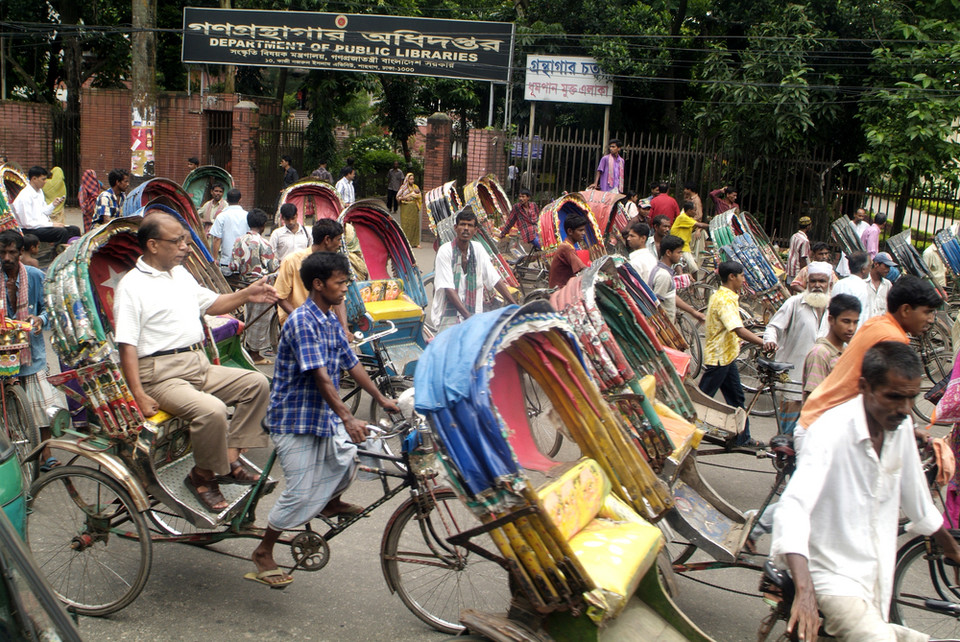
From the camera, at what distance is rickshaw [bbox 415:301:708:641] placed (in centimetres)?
300

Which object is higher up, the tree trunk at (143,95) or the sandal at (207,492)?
the tree trunk at (143,95)

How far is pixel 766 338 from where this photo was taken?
21.7ft

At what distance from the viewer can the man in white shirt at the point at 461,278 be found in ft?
24.0

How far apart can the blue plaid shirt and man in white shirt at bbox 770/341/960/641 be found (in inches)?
82.3

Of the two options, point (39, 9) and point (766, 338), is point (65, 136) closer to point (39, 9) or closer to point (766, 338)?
point (39, 9)

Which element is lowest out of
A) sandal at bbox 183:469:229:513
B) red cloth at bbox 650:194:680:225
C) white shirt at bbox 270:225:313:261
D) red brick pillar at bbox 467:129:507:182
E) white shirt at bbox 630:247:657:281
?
sandal at bbox 183:469:229:513

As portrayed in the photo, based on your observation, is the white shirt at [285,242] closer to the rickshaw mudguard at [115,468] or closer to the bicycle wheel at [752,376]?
the bicycle wheel at [752,376]

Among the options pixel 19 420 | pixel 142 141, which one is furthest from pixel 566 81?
pixel 19 420

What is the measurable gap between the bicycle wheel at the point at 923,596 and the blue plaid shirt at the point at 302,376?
8.34ft

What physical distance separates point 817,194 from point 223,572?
15.5 m

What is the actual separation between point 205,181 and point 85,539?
9.02m

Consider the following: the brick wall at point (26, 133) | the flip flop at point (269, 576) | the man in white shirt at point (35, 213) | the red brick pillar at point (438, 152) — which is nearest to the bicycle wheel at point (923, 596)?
the flip flop at point (269, 576)

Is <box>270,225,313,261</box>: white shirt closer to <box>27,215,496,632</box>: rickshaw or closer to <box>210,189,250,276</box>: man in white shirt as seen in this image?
<box>210,189,250,276</box>: man in white shirt

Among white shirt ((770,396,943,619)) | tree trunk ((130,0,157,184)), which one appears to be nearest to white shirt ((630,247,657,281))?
white shirt ((770,396,943,619))
